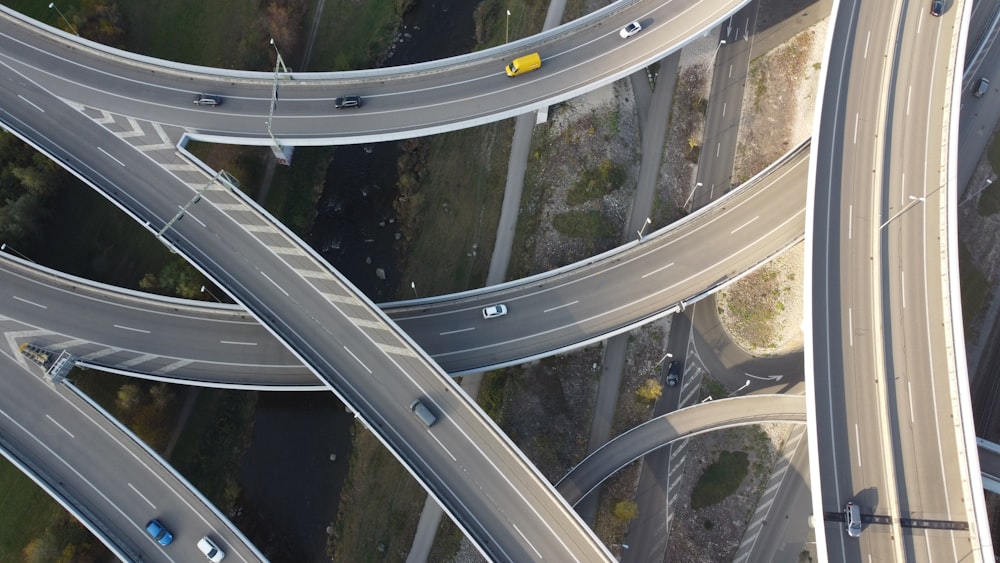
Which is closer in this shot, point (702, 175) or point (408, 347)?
point (408, 347)

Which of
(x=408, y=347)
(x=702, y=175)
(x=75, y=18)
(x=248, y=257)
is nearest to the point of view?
(x=408, y=347)

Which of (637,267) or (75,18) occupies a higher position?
(75,18)

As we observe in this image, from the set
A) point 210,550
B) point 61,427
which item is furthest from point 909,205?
point 61,427

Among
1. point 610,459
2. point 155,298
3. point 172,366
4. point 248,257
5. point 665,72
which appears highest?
point 665,72

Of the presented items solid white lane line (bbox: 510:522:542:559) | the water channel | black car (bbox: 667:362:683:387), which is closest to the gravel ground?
black car (bbox: 667:362:683:387)

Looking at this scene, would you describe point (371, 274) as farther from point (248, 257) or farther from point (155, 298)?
point (155, 298)

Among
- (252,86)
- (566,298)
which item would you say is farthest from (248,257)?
(566,298)

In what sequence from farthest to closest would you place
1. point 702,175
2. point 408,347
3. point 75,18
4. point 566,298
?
point 702,175 < point 75,18 < point 566,298 < point 408,347

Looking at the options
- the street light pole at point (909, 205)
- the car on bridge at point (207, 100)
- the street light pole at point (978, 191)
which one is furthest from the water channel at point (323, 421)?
the street light pole at point (978, 191)
